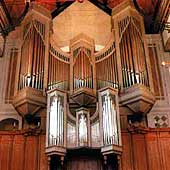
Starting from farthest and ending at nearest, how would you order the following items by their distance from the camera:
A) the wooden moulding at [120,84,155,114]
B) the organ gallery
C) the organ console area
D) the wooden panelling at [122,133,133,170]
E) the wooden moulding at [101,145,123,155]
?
the wooden moulding at [120,84,155,114]
the wooden panelling at [122,133,133,170]
the organ gallery
the organ console area
the wooden moulding at [101,145,123,155]

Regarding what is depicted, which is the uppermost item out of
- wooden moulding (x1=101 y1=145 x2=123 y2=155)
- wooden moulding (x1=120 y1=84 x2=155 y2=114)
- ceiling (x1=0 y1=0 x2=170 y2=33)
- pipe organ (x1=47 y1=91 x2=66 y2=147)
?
ceiling (x1=0 y1=0 x2=170 y2=33)

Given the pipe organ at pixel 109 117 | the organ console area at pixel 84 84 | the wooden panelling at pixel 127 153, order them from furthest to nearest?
the wooden panelling at pixel 127 153 < the organ console area at pixel 84 84 < the pipe organ at pixel 109 117

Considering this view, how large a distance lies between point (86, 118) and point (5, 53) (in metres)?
4.96

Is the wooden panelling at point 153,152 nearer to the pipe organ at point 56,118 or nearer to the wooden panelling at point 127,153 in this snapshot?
the wooden panelling at point 127,153

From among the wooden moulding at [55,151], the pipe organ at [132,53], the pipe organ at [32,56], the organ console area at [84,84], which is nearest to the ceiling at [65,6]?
the organ console area at [84,84]

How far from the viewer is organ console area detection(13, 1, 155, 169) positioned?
33.3 ft

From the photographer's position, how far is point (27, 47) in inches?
497

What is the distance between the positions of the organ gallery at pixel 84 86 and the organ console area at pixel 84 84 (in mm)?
31

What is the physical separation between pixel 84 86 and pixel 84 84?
5.8 inches

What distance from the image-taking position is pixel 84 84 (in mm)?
11539

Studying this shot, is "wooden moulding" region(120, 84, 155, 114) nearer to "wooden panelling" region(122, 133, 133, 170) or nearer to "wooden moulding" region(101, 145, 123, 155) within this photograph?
"wooden panelling" region(122, 133, 133, 170)

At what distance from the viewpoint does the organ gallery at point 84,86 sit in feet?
34.1

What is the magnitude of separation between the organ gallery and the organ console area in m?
0.03

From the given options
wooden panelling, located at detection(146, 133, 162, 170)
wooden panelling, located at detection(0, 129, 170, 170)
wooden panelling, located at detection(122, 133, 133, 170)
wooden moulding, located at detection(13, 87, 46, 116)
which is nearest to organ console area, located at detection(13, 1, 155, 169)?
wooden moulding, located at detection(13, 87, 46, 116)
